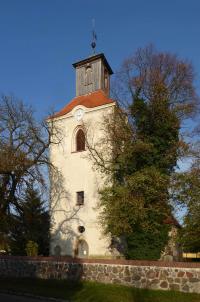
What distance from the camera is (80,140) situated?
32344 mm

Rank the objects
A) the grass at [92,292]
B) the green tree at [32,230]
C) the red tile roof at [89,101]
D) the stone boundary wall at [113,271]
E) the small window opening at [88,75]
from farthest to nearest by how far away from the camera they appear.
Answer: the small window opening at [88,75] < the green tree at [32,230] < the red tile roof at [89,101] < the stone boundary wall at [113,271] < the grass at [92,292]

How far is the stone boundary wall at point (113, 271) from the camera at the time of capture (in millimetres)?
16047

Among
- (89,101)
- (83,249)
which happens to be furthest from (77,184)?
(89,101)

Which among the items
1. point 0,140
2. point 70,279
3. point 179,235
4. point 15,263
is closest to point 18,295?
point 70,279

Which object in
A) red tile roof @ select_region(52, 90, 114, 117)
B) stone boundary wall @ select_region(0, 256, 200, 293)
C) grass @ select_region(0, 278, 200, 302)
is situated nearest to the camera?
grass @ select_region(0, 278, 200, 302)

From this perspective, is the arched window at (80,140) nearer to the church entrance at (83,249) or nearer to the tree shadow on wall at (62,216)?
the tree shadow on wall at (62,216)

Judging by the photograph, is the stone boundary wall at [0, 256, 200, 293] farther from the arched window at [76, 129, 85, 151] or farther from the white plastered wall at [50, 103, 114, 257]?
the arched window at [76, 129, 85, 151]

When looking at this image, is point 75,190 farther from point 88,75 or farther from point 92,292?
point 92,292

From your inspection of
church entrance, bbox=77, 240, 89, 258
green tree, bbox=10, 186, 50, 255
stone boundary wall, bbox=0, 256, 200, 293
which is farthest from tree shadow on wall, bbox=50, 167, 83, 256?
stone boundary wall, bbox=0, 256, 200, 293

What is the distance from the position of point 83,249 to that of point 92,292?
14175 mm

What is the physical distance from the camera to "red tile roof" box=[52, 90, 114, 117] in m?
31.8

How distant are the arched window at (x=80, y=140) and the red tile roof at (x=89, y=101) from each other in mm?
2039

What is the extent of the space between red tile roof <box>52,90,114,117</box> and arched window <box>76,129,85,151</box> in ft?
6.69

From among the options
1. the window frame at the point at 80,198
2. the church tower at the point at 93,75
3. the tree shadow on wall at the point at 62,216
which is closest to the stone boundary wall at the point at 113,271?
the tree shadow on wall at the point at 62,216
